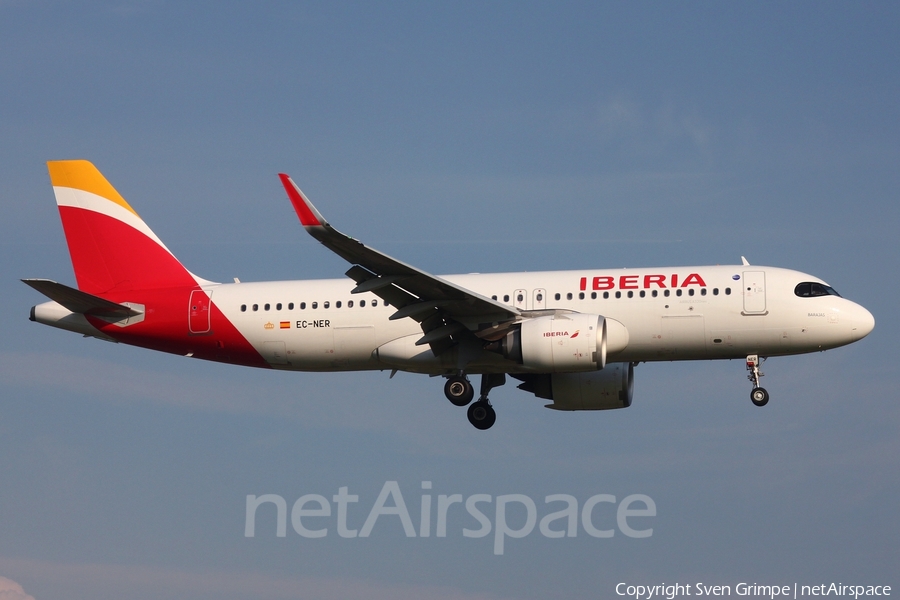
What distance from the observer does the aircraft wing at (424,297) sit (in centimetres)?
3259

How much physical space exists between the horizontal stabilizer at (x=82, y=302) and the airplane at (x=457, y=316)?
2.5 inches

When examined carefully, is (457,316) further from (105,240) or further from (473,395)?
(105,240)

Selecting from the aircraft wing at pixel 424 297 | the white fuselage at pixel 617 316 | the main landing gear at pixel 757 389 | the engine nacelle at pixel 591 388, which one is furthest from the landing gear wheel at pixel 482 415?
the main landing gear at pixel 757 389

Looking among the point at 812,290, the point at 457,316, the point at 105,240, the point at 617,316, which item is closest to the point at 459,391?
the point at 457,316

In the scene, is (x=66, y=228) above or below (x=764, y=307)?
above

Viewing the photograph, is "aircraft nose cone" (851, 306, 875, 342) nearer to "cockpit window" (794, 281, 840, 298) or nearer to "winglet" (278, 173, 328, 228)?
"cockpit window" (794, 281, 840, 298)

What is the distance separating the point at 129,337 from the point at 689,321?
57.5 feet

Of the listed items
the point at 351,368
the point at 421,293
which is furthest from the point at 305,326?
the point at 421,293

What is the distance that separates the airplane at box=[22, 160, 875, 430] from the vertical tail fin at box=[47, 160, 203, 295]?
1.9 inches

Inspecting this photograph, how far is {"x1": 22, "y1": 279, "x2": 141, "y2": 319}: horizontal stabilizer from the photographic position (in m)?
36.7

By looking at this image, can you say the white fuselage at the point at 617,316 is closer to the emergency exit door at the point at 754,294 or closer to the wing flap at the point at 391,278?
the emergency exit door at the point at 754,294

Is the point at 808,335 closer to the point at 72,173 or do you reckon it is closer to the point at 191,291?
the point at 191,291

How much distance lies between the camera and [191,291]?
3959 cm

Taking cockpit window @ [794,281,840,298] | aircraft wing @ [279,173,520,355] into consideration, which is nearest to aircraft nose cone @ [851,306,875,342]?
cockpit window @ [794,281,840,298]
